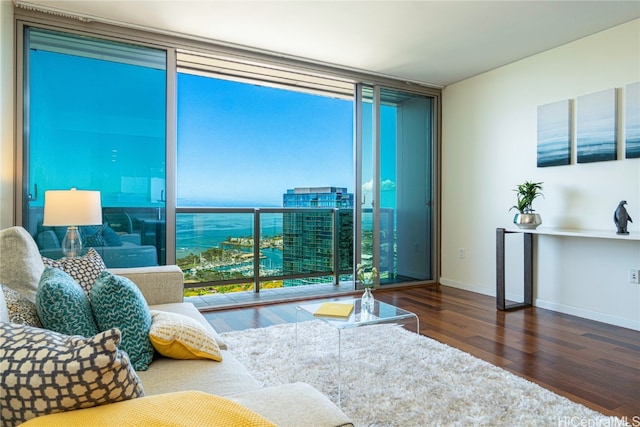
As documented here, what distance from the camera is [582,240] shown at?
366cm

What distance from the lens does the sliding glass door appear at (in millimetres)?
4754

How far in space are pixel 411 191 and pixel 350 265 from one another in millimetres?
1257

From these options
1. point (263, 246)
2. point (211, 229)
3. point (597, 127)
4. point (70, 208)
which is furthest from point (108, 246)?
point (597, 127)

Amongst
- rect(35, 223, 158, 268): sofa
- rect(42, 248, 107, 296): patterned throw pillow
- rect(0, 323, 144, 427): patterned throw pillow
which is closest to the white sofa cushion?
rect(42, 248, 107, 296): patterned throw pillow

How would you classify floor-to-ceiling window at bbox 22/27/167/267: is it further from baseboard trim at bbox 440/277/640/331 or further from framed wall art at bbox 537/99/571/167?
framed wall art at bbox 537/99/571/167

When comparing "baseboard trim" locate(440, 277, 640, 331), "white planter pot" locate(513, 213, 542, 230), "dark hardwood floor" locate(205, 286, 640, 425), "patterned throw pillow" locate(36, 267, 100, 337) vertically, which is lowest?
"dark hardwood floor" locate(205, 286, 640, 425)

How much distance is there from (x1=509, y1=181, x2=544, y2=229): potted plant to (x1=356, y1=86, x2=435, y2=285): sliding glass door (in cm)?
136

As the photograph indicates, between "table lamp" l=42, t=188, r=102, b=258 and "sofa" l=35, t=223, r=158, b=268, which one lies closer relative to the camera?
"table lamp" l=42, t=188, r=102, b=258

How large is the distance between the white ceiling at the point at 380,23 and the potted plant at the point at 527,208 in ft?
4.49

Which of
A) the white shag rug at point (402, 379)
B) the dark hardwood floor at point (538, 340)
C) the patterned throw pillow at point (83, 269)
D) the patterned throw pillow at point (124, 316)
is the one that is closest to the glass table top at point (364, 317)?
the white shag rug at point (402, 379)

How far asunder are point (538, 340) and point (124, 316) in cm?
286

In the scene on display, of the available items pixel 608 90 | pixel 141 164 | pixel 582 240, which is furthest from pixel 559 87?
pixel 141 164

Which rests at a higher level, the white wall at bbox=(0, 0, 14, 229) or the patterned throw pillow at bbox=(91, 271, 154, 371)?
the white wall at bbox=(0, 0, 14, 229)

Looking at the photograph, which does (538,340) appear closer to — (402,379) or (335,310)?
(402,379)
